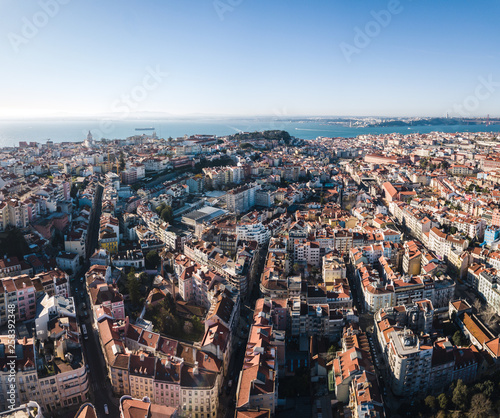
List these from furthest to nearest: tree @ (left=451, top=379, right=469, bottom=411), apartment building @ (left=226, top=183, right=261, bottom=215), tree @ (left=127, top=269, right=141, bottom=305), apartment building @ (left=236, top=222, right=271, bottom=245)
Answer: apartment building @ (left=226, top=183, right=261, bottom=215) < apartment building @ (left=236, top=222, right=271, bottom=245) < tree @ (left=127, top=269, right=141, bottom=305) < tree @ (left=451, top=379, right=469, bottom=411)

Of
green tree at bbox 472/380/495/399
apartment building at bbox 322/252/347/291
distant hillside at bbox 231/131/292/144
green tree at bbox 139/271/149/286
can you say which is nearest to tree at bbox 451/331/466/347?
green tree at bbox 472/380/495/399

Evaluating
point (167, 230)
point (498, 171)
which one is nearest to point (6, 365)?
point (167, 230)

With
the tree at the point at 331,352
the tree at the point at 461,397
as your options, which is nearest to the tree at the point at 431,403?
the tree at the point at 461,397

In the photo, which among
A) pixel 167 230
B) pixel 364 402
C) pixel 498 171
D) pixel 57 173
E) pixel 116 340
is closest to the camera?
pixel 364 402

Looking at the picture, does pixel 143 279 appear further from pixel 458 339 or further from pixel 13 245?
pixel 458 339

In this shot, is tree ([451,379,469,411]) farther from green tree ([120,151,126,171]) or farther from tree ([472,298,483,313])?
green tree ([120,151,126,171])

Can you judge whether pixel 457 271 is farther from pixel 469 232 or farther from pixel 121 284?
pixel 121 284

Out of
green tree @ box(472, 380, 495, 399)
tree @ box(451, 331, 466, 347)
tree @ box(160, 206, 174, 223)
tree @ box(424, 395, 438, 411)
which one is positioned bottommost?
tree @ box(424, 395, 438, 411)
